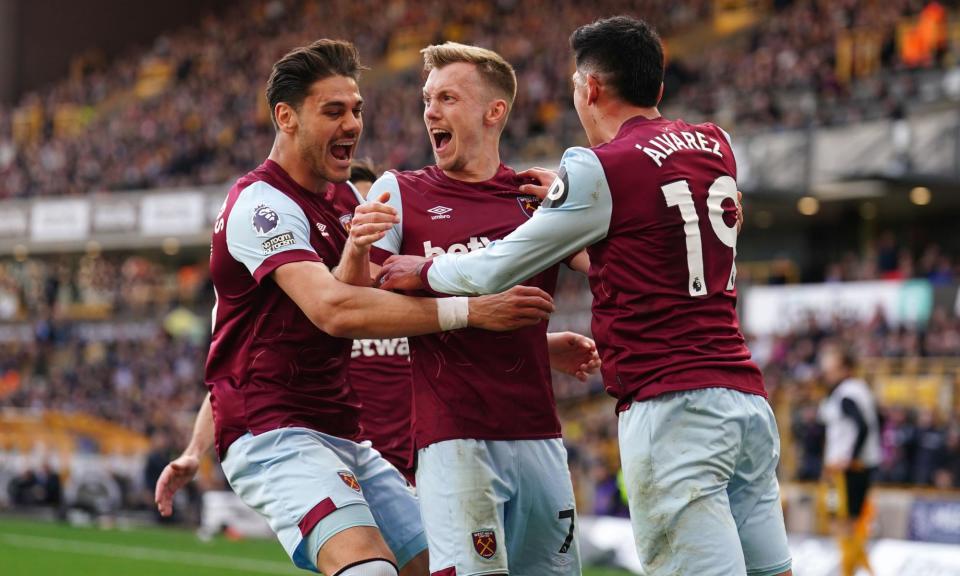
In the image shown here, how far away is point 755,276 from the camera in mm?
29641

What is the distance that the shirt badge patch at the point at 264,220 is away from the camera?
4.95 m

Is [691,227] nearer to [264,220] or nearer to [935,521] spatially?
A: [264,220]

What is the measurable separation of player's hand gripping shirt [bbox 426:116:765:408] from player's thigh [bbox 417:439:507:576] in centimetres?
69

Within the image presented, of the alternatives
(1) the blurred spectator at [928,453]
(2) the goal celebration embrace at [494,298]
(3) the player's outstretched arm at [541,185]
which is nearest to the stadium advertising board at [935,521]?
(2) the goal celebration embrace at [494,298]

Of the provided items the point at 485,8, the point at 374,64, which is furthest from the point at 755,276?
the point at 374,64

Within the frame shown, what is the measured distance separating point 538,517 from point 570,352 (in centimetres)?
82

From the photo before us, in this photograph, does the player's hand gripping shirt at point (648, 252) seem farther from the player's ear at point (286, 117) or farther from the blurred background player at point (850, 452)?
the blurred background player at point (850, 452)

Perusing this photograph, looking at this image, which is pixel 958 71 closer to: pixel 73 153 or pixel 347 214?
pixel 347 214

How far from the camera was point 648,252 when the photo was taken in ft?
14.9

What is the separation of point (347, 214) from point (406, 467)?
5.23 feet

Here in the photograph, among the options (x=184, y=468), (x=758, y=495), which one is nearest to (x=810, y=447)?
(x=184, y=468)

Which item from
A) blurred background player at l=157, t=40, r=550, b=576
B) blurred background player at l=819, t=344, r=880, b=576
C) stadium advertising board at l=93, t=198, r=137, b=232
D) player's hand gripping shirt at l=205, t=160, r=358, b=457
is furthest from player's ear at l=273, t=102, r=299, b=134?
stadium advertising board at l=93, t=198, r=137, b=232

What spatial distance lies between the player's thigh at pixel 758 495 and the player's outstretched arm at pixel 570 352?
1.14 meters

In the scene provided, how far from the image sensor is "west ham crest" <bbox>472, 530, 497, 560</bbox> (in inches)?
194
